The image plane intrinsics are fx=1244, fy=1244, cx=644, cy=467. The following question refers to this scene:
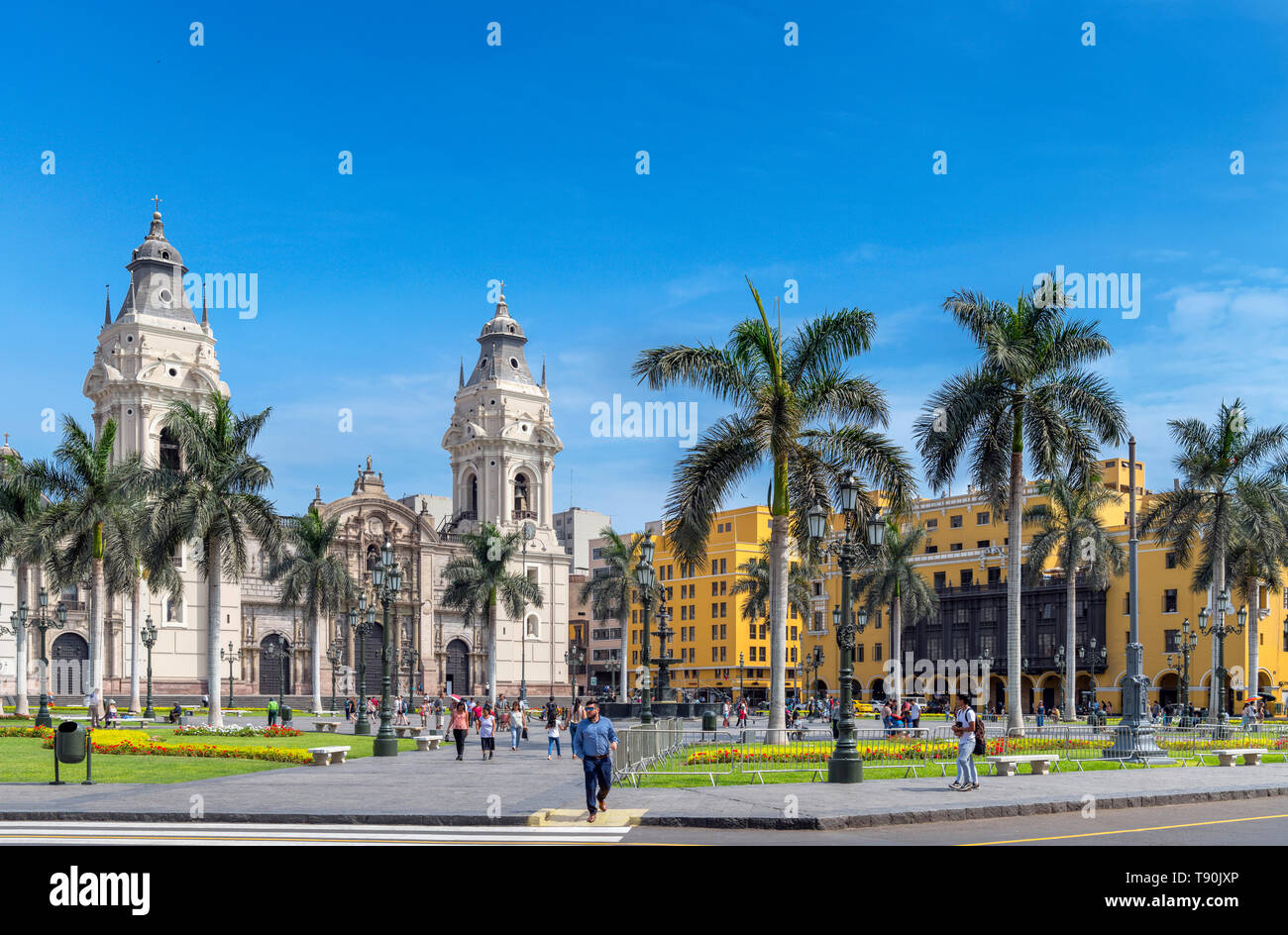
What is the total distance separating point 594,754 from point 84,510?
33.3 m

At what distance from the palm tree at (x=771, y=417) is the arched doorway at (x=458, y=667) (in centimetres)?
7008

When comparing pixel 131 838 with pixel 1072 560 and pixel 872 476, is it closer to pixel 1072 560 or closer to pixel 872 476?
pixel 872 476

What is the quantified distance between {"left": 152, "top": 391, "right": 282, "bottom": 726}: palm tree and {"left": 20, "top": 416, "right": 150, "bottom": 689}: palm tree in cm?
363

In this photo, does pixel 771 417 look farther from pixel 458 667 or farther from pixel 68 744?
pixel 458 667

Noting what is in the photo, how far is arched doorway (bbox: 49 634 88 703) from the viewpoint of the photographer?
72637mm

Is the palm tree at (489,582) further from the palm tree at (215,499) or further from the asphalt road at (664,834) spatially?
the asphalt road at (664,834)

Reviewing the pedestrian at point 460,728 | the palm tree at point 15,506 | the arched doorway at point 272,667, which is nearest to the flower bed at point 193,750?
the pedestrian at point 460,728

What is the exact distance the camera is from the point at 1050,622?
251 feet

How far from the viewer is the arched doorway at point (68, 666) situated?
72637 mm

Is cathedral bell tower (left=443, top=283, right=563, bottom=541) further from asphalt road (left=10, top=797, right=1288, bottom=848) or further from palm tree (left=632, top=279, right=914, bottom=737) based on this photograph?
asphalt road (left=10, top=797, right=1288, bottom=848)

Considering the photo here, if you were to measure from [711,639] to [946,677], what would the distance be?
2612 cm

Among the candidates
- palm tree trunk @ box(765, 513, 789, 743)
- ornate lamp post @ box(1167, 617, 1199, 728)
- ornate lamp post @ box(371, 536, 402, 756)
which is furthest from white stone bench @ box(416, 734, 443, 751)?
ornate lamp post @ box(1167, 617, 1199, 728)
